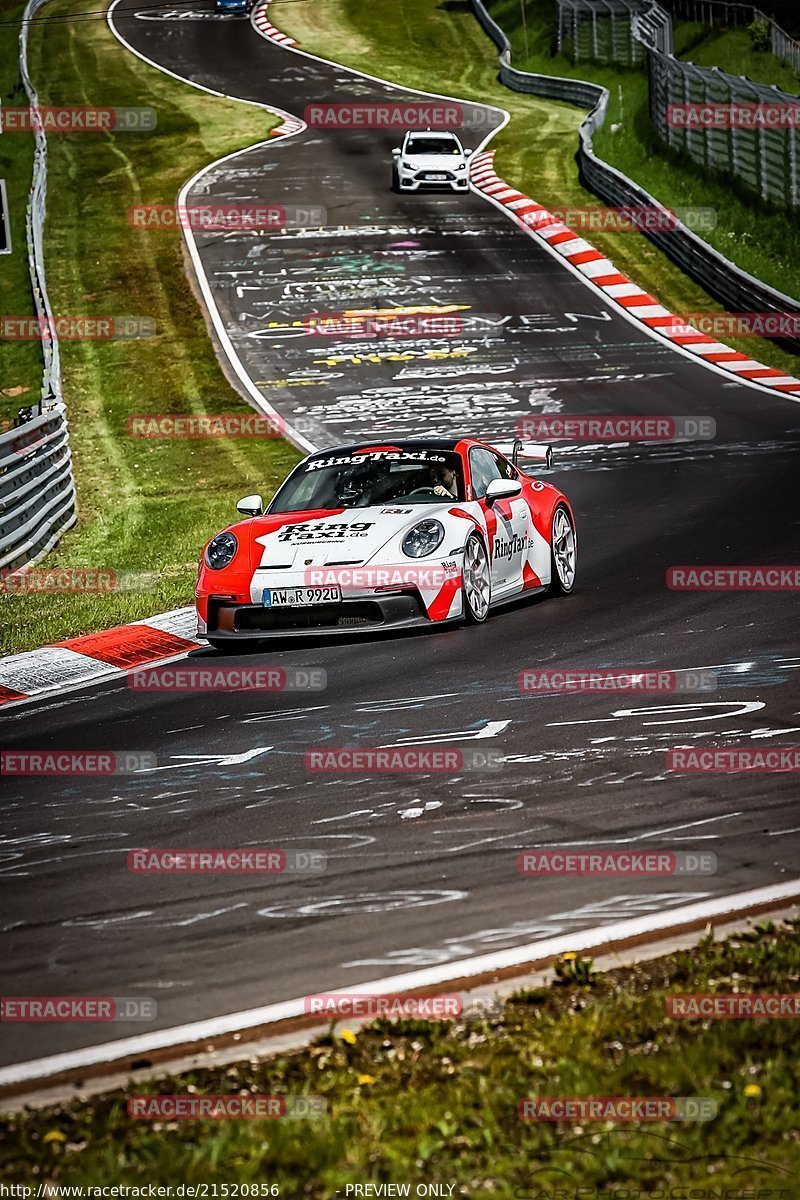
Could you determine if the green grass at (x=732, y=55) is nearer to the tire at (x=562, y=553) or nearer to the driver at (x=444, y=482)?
the tire at (x=562, y=553)

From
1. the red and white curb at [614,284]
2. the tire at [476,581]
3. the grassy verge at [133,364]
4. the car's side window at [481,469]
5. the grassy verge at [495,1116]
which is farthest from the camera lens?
the red and white curb at [614,284]

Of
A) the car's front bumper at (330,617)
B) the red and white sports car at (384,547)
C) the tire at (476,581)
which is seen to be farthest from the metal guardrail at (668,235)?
the car's front bumper at (330,617)

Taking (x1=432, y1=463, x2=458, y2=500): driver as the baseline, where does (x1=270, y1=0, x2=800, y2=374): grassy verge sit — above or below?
above

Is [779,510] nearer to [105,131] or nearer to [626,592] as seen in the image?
[626,592]

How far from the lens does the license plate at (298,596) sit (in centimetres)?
1076

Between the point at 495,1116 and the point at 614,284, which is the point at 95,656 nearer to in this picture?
the point at 495,1116

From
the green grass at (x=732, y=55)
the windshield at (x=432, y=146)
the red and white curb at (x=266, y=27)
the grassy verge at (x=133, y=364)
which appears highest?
the red and white curb at (x=266, y=27)

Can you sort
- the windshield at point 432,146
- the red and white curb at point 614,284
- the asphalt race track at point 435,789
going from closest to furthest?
the asphalt race track at point 435,789, the red and white curb at point 614,284, the windshield at point 432,146

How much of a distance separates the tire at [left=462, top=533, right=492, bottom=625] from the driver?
1.92 feet

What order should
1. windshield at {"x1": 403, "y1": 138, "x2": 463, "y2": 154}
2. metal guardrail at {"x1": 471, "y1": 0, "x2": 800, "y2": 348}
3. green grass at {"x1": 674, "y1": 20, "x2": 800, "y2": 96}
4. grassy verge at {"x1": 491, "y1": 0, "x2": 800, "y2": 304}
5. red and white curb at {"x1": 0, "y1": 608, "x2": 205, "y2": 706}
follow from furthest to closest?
1. green grass at {"x1": 674, "y1": 20, "x2": 800, "y2": 96}
2. windshield at {"x1": 403, "y1": 138, "x2": 463, "y2": 154}
3. grassy verge at {"x1": 491, "y1": 0, "x2": 800, "y2": 304}
4. metal guardrail at {"x1": 471, "y1": 0, "x2": 800, "y2": 348}
5. red and white curb at {"x1": 0, "y1": 608, "x2": 205, "y2": 706}

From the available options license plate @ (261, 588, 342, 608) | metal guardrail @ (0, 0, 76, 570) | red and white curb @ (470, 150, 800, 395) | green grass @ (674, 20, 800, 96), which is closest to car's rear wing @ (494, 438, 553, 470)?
license plate @ (261, 588, 342, 608)

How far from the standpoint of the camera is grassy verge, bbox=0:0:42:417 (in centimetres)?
2591

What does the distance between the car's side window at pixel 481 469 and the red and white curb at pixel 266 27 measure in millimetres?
50607

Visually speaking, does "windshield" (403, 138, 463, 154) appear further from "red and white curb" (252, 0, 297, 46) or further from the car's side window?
the car's side window
